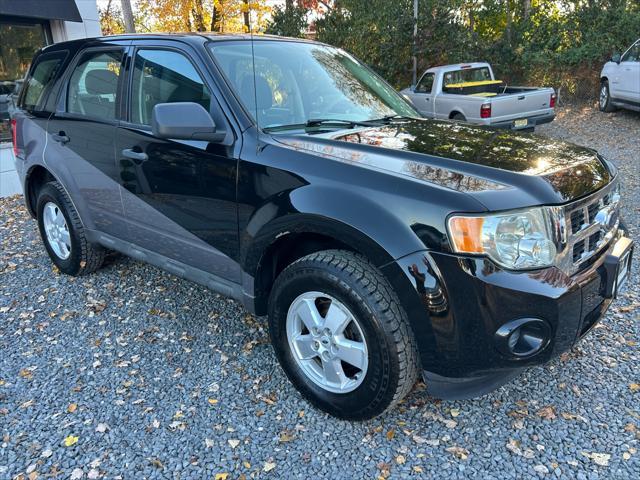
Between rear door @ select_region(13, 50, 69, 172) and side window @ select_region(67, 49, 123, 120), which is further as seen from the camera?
rear door @ select_region(13, 50, 69, 172)

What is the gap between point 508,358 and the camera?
85.9 inches

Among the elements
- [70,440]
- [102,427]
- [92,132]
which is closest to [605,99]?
[92,132]

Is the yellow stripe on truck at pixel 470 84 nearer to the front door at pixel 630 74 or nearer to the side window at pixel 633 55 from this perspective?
the front door at pixel 630 74

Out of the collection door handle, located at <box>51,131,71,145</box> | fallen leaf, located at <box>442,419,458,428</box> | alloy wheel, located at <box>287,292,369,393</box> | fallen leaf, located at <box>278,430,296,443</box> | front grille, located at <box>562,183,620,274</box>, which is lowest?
fallen leaf, located at <box>278,430,296,443</box>

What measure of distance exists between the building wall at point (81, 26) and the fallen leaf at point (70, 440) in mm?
8531

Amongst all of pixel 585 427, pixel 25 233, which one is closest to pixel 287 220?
pixel 585 427

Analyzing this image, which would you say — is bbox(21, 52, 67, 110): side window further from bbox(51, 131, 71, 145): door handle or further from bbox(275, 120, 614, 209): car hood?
bbox(275, 120, 614, 209): car hood

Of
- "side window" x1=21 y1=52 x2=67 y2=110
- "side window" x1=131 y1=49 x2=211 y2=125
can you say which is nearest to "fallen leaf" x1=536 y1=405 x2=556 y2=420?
"side window" x1=131 y1=49 x2=211 y2=125

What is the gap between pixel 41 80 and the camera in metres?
4.42

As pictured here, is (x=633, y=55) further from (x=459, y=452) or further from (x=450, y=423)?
(x=459, y=452)

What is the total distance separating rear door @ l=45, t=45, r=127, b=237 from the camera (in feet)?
11.9

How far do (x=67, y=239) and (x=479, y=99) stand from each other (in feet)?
24.8

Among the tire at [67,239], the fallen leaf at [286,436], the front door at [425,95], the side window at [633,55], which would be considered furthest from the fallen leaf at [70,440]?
the side window at [633,55]

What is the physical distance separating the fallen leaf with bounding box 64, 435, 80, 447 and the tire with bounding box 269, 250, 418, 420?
3.64ft
